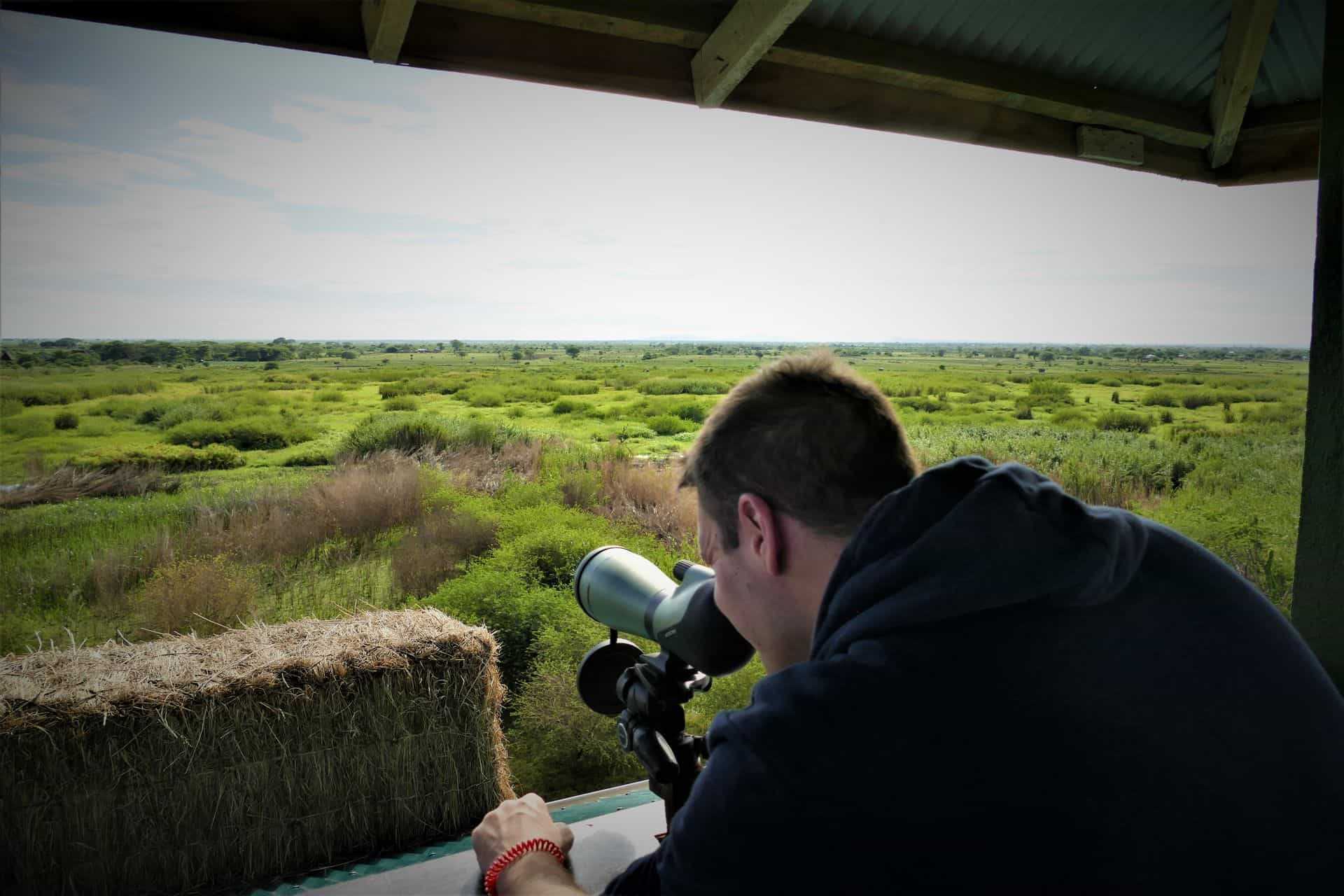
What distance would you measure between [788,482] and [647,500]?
15.4 ft

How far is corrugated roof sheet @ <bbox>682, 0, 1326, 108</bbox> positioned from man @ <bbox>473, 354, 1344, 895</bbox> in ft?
4.58

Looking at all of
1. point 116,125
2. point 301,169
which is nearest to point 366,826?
→ point 116,125

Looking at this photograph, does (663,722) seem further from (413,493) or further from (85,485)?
(85,485)

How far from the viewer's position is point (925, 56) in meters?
1.79

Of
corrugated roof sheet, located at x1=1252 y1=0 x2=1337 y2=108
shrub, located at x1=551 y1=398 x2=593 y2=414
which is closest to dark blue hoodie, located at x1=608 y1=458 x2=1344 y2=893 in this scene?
corrugated roof sheet, located at x1=1252 y1=0 x2=1337 y2=108

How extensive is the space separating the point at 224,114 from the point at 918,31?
458 cm

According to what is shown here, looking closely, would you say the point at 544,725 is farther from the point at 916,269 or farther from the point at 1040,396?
the point at 916,269

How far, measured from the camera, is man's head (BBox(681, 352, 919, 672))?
2.46 ft

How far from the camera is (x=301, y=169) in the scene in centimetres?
591

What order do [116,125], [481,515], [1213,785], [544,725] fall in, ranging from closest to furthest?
1. [1213,785]
2. [544,725]
3. [116,125]
4. [481,515]

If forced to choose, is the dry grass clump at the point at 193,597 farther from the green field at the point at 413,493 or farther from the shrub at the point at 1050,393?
the shrub at the point at 1050,393

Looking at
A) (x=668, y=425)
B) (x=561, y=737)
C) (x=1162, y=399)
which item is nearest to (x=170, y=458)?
(x=561, y=737)

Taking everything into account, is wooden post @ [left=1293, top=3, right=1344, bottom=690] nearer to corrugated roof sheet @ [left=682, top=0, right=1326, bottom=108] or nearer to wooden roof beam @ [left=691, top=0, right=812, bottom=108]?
corrugated roof sheet @ [left=682, top=0, right=1326, bottom=108]

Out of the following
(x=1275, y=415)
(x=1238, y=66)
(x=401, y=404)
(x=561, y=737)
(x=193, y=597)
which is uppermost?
(x=1238, y=66)
